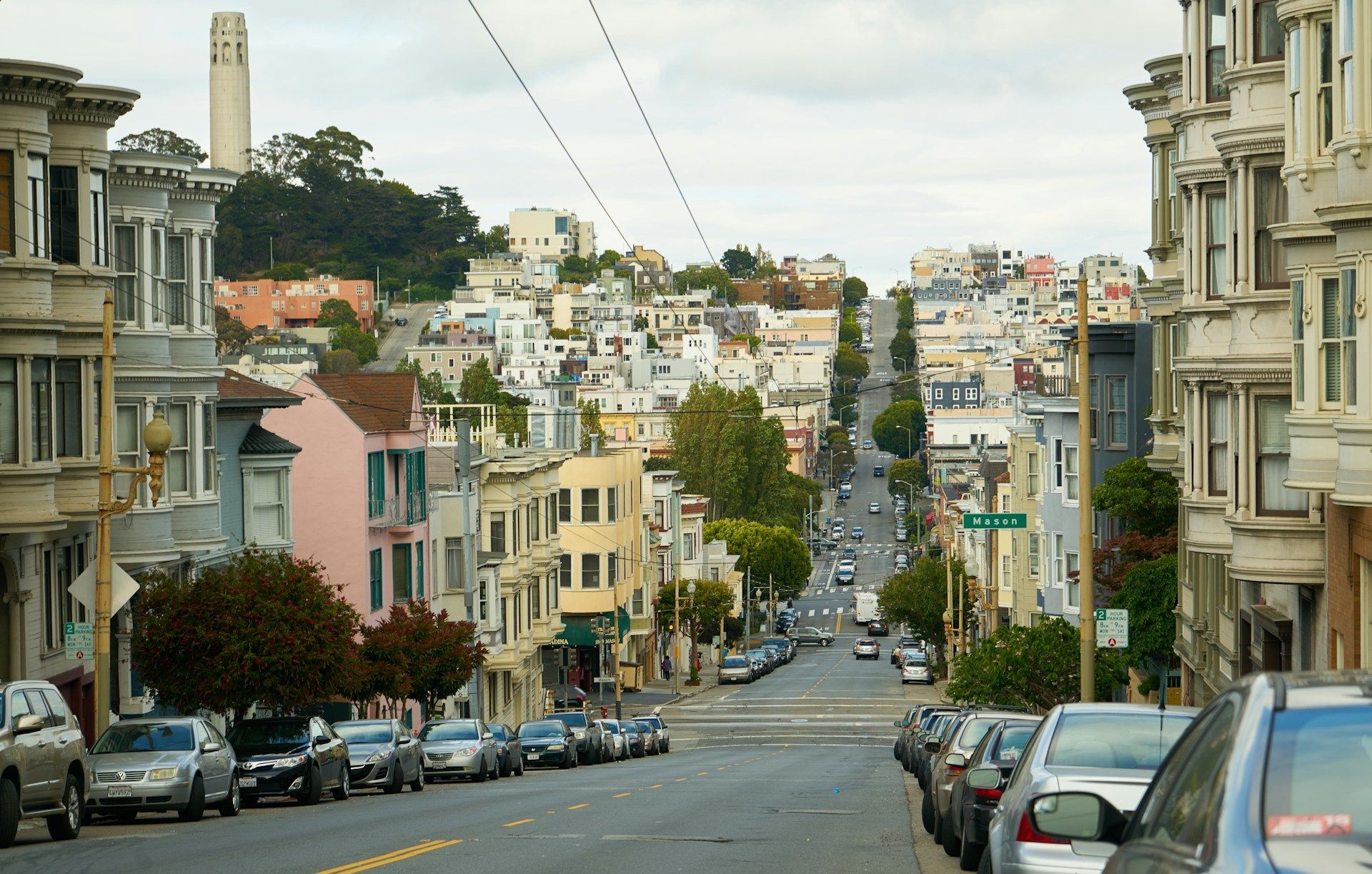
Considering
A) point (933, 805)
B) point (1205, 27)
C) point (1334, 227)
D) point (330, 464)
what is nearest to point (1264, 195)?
point (1205, 27)

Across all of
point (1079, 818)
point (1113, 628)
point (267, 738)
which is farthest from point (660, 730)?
point (1079, 818)

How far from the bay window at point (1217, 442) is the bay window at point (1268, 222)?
204 cm

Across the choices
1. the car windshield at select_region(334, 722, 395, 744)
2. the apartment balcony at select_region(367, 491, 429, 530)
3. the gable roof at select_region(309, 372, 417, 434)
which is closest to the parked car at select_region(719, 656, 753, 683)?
the apartment balcony at select_region(367, 491, 429, 530)

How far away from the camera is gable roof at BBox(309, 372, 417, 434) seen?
51.8 meters

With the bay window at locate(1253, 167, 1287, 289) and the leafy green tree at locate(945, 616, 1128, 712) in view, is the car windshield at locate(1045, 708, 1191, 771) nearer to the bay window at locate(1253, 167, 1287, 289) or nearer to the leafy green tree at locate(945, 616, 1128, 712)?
the bay window at locate(1253, 167, 1287, 289)

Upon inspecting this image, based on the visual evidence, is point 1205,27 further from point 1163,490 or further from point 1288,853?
point 1288,853

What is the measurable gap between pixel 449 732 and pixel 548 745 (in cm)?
616

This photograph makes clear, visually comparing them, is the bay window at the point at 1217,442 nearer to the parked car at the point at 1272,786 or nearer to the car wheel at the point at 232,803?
the car wheel at the point at 232,803

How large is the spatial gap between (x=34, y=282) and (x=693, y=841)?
1510cm

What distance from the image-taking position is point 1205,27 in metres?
29.5

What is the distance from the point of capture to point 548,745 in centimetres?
4253

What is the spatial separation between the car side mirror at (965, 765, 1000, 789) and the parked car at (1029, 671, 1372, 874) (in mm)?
5530

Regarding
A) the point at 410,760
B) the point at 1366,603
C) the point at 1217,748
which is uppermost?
the point at 1217,748

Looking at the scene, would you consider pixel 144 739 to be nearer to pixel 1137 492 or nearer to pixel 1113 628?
pixel 1113 628
